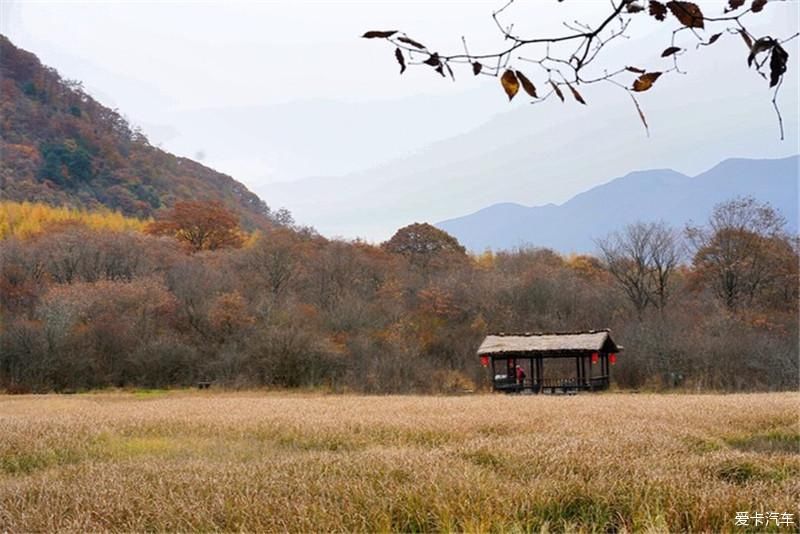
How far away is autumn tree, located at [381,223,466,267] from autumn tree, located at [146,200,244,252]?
584 inches

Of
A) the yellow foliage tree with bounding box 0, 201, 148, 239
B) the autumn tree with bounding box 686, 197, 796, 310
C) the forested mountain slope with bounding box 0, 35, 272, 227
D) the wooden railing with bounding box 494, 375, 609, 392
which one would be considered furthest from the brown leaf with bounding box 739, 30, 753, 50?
the forested mountain slope with bounding box 0, 35, 272, 227

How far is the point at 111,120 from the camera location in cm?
10119

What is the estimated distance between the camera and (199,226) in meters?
67.2

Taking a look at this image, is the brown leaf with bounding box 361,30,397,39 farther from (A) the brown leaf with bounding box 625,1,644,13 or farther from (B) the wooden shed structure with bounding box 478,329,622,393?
(B) the wooden shed structure with bounding box 478,329,622,393

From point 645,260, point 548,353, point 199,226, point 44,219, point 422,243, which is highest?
point 44,219

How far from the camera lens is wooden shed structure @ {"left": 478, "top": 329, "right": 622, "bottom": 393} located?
31.9 meters

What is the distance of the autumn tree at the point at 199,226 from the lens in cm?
6569

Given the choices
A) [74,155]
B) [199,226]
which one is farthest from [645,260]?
[74,155]

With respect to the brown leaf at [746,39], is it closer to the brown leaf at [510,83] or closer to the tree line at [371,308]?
the brown leaf at [510,83]

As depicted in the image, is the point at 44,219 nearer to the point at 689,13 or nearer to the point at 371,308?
the point at 371,308

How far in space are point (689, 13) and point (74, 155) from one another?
3512 inches

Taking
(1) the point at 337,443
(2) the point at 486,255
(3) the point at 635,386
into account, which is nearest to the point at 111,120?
(2) the point at 486,255

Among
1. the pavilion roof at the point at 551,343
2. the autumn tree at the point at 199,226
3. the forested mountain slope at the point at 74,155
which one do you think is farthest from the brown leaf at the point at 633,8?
the forested mountain slope at the point at 74,155

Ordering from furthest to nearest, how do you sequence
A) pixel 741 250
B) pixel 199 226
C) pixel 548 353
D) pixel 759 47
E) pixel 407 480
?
pixel 199 226 → pixel 741 250 → pixel 548 353 → pixel 407 480 → pixel 759 47
